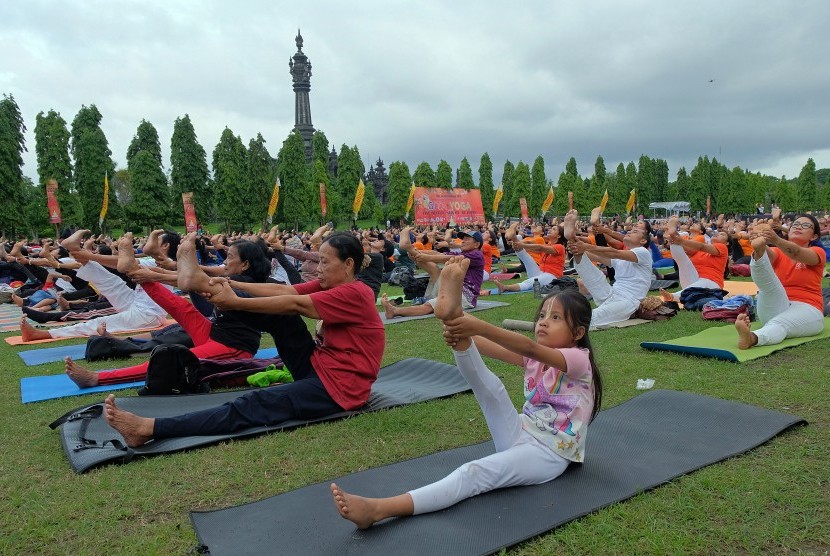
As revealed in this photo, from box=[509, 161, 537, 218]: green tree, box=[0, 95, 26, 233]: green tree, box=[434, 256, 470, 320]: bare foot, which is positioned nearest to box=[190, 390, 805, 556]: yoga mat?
box=[434, 256, 470, 320]: bare foot

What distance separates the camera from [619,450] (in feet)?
12.8

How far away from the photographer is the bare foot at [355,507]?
276 cm

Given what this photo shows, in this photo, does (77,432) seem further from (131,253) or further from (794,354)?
(794,354)

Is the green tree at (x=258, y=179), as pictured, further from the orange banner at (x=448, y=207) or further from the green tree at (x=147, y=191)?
Result: the orange banner at (x=448, y=207)

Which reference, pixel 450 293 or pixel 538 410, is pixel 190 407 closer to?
pixel 538 410

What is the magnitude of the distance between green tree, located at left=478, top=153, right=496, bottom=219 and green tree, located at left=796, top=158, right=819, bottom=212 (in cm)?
3506

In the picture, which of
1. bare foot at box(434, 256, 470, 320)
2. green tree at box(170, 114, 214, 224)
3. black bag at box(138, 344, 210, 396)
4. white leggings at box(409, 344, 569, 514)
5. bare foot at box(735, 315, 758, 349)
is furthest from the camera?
green tree at box(170, 114, 214, 224)

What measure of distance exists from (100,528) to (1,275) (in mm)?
17748

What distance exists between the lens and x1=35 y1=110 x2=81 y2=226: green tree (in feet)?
127

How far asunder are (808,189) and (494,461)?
7764 cm

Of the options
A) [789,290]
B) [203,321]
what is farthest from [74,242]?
[789,290]

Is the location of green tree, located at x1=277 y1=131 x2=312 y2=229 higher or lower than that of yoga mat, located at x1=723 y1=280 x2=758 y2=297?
higher

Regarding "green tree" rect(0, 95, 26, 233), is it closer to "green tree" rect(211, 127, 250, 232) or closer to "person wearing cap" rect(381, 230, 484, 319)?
"green tree" rect(211, 127, 250, 232)

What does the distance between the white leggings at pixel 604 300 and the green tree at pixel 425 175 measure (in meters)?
48.4
